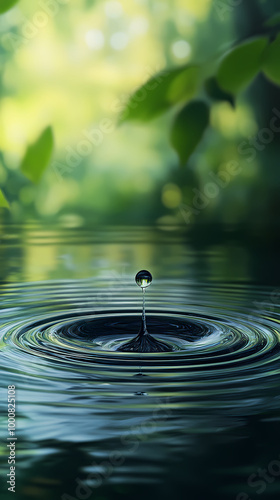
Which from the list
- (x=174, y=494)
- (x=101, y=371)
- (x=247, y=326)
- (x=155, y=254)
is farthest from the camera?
(x=155, y=254)

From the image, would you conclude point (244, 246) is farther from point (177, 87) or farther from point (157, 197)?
point (157, 197)

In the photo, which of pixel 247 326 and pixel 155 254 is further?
pixel 155 254

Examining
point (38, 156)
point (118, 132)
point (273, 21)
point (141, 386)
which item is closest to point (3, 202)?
point (38, 156)

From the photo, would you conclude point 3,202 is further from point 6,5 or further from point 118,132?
point 118,132

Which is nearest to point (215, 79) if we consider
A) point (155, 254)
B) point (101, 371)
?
point (101, 371)

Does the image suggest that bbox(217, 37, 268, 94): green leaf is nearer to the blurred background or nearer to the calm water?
the calm water

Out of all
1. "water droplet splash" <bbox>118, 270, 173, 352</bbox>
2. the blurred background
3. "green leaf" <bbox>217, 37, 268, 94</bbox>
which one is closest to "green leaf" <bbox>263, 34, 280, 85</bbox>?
"green leaf" <bbox>217, 37, 268, 94</bbox>

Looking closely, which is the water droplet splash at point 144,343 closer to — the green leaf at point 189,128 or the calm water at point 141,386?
the calm water at point 141,386
